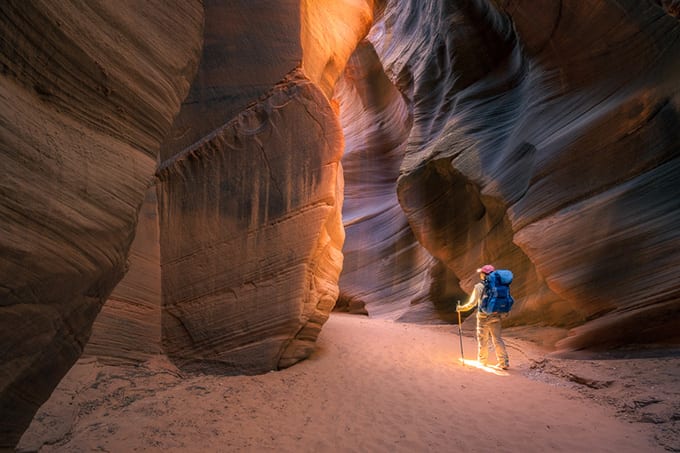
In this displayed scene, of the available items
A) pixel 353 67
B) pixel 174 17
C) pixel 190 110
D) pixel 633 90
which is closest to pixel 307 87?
pixel 190 110

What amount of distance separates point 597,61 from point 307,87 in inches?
229

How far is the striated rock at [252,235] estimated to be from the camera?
6.08 meters

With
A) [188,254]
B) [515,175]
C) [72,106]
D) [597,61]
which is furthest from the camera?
[515,175]

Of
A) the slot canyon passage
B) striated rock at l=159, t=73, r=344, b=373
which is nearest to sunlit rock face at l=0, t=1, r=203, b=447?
the slot canyon passage

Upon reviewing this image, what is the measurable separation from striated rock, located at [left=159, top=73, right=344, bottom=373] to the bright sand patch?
0.55 m

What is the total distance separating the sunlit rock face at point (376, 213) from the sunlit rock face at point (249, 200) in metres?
7.77

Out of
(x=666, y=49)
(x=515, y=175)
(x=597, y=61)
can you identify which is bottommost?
(x=515, y=175)

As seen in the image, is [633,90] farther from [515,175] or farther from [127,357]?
[127,357]

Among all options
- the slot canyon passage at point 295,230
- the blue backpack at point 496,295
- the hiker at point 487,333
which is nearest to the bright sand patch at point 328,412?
the slot canyon passage at point 295,230

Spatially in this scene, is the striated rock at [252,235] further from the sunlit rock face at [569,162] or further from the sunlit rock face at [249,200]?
the sunlit rock face at [569,162]

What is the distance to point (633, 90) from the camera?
722 centimetres

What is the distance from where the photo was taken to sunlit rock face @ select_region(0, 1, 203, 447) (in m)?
1.82

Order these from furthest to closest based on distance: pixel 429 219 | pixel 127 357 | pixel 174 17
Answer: pixel 429 219
pixel 127 357
pixel 174 17

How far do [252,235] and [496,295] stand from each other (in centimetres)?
429
